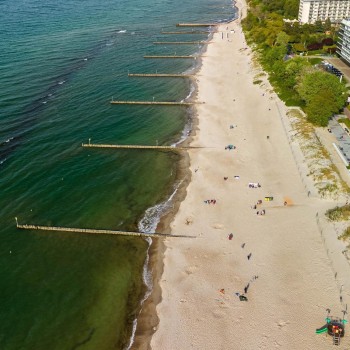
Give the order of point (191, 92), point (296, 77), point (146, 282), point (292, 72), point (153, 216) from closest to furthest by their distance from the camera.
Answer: point (146, 282)
point (153, 216)
point (296, 77)
point (292, 72)
point (191, 92)

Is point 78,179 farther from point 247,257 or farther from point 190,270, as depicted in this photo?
point 247,257

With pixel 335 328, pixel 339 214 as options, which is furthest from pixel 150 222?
pixel 335 328

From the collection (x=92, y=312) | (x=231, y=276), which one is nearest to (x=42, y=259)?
(x=92, y=312)

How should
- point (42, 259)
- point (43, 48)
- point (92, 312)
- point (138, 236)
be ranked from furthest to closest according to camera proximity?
point (43, 48), point (138, 236), point (42, 259), point (92, 312)

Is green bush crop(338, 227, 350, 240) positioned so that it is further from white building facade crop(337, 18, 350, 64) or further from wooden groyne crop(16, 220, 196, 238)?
white building facade crop(337, 18, 350, 64)

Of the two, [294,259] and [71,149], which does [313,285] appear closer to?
[294,259]

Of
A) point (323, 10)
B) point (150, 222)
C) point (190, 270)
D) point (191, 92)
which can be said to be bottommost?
point (190, 270)
